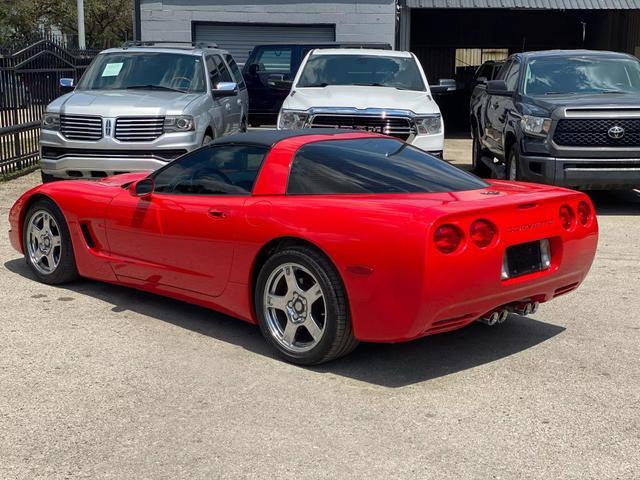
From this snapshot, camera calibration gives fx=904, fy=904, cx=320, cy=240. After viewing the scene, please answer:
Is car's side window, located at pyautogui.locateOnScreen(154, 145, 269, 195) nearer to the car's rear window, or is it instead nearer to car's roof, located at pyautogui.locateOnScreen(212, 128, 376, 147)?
car's roof, located at pyautogui.locateOnScreen(212, 128, 376, 147)

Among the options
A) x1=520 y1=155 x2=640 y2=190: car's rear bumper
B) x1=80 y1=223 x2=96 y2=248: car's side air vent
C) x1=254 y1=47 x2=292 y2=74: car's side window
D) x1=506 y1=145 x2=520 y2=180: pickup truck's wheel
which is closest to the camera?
x1=80 y1=223 x2=96 y2=248: car's side air vent

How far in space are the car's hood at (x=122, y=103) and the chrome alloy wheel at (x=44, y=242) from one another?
3757mm

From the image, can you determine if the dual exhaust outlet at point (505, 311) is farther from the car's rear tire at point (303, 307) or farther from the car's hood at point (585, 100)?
the car's hood at point (585, 100)

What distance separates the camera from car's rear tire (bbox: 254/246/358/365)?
16.6 feet

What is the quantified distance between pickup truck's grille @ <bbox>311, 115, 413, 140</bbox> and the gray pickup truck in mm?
1463

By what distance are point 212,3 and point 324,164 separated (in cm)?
1720

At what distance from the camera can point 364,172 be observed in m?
5.50

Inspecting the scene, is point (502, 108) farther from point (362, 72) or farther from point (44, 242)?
point (44, 242)

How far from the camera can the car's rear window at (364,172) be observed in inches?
214

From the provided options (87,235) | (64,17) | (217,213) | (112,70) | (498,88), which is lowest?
(87,235)

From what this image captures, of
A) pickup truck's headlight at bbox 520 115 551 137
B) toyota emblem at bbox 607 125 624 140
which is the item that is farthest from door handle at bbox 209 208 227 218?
toyota emblem at bbox 607 125 624 140

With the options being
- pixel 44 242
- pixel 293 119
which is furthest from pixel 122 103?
pixel 44 242

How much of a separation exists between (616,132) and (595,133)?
0.77 ft

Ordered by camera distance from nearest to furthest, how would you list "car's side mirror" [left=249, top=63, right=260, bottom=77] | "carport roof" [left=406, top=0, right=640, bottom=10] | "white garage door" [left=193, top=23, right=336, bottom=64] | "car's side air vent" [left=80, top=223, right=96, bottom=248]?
1. "car's side air vent" [left=80, top=223, right=96, bottom=248]
2. "car's side mirror" [left=249, top=63, right=260, bottom=77]
3. "carport roof" [left=406, top=0, right=640, bottom=10]
4. "white garage door" [left=193, top=23, right=336, bottom=64]
